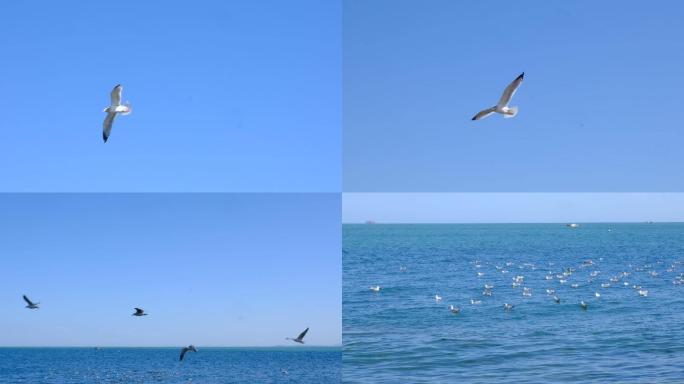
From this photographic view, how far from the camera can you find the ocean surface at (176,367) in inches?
1270

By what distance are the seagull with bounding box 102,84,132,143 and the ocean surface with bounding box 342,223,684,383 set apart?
540 cm

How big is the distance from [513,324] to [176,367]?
2380cm

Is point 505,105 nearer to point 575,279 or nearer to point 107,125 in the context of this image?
point 107,125

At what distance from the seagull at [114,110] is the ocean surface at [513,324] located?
5.40m

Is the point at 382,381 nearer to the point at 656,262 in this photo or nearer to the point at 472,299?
the point at 472,299

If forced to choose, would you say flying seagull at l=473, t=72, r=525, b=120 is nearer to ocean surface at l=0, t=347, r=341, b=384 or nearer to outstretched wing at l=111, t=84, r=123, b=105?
outstretched wing at l=111, t=84, r=123, b=105

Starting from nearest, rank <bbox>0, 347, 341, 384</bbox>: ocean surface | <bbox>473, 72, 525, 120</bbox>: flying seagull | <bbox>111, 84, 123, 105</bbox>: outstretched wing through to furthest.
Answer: <bbox>473, 72, 525, 120</bbox>: flying seagull → <bbox>111, 84, 123, 105</bbox>: outstretched wing → <bbox>0, 347, 341, 384</bbox>: ocean surface

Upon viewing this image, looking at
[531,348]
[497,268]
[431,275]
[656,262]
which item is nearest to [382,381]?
[531,348]

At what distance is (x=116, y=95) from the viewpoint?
10.7 metres

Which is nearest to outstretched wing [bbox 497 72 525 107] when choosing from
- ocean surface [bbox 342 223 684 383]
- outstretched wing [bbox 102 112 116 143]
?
ocean surface [bbox 342 223 684 383]

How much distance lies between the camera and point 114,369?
126 feet

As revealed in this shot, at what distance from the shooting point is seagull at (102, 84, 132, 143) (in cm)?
1068

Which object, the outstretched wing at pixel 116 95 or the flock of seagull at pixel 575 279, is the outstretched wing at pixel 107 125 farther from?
the flock of seagull at pixel 575 279

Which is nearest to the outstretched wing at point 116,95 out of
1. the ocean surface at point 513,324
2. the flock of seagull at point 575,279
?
the ocean surface at point 513,324
